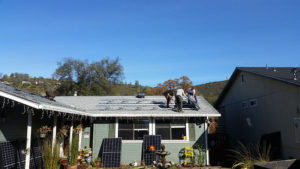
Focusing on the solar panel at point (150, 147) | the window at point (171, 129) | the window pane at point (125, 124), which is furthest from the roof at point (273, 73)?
the window pane at point (125, 124)

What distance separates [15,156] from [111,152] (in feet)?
13.9

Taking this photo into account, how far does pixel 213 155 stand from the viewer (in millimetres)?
11906

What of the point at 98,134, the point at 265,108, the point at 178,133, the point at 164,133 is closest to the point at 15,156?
the point at 98,134

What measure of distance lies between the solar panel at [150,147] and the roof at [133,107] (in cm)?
108

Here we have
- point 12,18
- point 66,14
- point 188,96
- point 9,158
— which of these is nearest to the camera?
point 9,158

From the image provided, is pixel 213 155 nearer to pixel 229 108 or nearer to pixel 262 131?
pixel 262 131

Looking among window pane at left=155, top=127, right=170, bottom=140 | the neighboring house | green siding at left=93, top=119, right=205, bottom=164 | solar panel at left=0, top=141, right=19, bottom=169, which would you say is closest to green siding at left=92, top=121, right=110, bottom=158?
green siding at left=93, top=119, right=205, bottom=164

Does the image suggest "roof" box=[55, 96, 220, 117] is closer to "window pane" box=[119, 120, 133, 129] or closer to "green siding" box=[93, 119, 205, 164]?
"window pane" box=[119, 120, 133, 129]

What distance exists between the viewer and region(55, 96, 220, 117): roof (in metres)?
10.3

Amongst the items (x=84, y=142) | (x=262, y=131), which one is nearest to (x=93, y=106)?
(x=84, y=142)

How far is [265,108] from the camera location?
10641 mm

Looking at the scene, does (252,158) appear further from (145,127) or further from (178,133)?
(145,127)

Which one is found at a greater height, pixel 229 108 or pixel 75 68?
pixel 75 68

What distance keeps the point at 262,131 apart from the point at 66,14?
1126 centimetres
